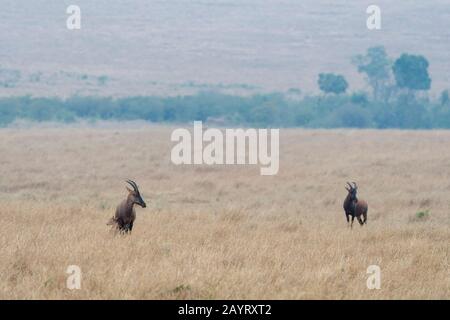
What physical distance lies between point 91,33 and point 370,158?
84733 millimetres

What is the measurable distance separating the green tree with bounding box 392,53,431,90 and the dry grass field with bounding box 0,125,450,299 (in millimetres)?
45628

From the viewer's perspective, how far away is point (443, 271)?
1001cm

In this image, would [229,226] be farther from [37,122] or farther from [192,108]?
[192,108]

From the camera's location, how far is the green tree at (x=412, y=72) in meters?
71.9

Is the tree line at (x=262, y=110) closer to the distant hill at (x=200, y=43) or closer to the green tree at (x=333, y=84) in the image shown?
the green tree at (x=333, y=84)

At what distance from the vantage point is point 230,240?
11.7 m

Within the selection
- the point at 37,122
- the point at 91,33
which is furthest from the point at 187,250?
the point at 91,33

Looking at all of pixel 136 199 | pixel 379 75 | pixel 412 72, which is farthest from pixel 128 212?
pixel 379 75

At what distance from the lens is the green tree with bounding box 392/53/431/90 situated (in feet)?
236

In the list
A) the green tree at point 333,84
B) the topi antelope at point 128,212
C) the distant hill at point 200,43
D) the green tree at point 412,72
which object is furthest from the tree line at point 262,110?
the topi antelope at point 128,212

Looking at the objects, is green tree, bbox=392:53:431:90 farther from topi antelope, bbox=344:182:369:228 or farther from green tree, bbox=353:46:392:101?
topi antelope, bbox=344:182:369:228

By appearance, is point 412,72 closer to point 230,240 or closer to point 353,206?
point 353,206

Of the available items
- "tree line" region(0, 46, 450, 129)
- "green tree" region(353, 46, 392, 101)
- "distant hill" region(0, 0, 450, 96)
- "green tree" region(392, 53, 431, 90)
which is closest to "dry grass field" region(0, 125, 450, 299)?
"tree line" region(0, 46, 450, 129)

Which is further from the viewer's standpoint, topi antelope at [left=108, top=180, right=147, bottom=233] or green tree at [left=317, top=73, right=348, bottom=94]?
green tree at [left=317, top=73, right=348, bottom=94]
